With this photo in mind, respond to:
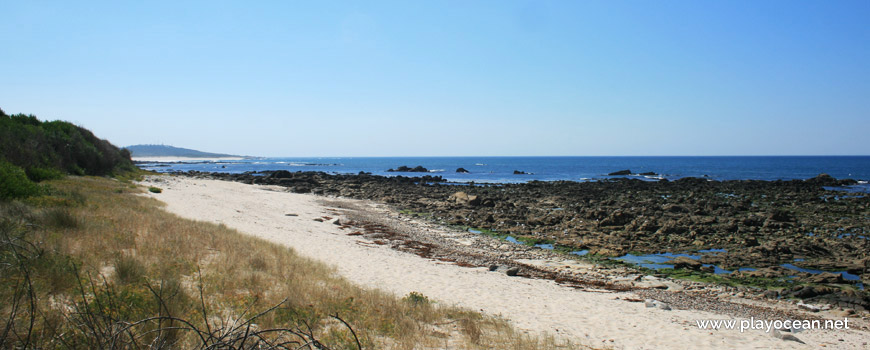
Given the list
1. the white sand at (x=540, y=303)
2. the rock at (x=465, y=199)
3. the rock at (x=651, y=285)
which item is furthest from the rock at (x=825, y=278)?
the rock at (x=465, y=199)

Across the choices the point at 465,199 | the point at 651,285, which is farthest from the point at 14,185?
the point at 465,199

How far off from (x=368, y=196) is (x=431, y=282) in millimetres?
29116

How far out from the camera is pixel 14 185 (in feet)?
40.0

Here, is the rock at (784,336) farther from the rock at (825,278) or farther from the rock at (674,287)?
the rock at (825,278)

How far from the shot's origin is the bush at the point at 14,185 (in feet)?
39.2

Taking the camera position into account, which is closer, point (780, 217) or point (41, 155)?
point (780, 217)

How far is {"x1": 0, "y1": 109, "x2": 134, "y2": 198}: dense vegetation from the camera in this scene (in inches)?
513

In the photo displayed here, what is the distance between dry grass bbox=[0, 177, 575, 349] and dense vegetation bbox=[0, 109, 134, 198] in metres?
1.67

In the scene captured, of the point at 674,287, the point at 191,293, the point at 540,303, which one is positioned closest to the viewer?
the point at 191,293

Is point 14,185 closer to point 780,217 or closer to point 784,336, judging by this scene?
point 784,336

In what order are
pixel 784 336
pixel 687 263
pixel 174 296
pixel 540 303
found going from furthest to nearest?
1. pixel 687 263
2. pixel 540 303
3. pixel 784 336
4. pixel 174 296

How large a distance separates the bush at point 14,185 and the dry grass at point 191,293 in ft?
2.70

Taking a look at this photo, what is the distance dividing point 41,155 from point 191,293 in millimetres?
25978

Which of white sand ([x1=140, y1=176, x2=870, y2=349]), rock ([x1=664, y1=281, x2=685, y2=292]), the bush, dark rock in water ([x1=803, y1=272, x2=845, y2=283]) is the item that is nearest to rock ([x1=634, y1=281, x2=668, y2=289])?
rock ([x1=664, y1=281, x2=685, y2=292])
